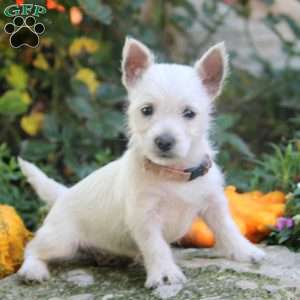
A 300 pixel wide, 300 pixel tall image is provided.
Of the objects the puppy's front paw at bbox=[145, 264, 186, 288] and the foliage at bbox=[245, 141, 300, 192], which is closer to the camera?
the puppy's front paw at bbox=[145, 264, 186, 288]

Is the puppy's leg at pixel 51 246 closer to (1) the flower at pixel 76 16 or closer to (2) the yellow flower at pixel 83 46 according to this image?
(1) the flower at pixel 76 16

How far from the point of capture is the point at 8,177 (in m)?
4.48

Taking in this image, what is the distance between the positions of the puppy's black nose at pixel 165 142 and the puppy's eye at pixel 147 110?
0.13m

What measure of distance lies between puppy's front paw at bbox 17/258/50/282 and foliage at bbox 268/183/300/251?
111 centimetres

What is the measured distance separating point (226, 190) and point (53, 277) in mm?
1163

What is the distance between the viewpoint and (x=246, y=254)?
329 cm

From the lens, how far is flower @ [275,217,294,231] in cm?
363

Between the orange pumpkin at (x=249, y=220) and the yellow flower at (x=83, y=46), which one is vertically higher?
the yellow flower at (x=83, y=46)

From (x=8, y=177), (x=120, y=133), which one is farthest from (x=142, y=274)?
(x=120, y=133)

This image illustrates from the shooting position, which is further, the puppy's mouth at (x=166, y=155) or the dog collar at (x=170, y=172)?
the dog collar at (x=170, y=172)

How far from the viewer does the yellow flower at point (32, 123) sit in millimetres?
5250

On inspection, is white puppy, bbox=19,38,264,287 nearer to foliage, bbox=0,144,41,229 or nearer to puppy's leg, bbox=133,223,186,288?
puppy's leg, bbox=133,223,186,288

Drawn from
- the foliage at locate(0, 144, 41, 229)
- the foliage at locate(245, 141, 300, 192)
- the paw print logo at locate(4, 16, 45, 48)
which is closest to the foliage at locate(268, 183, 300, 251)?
the foliage at locate(245, 141, 300, 192)

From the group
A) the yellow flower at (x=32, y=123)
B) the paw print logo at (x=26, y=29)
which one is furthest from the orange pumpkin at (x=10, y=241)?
the yellow flower at (x=32, y=123)
